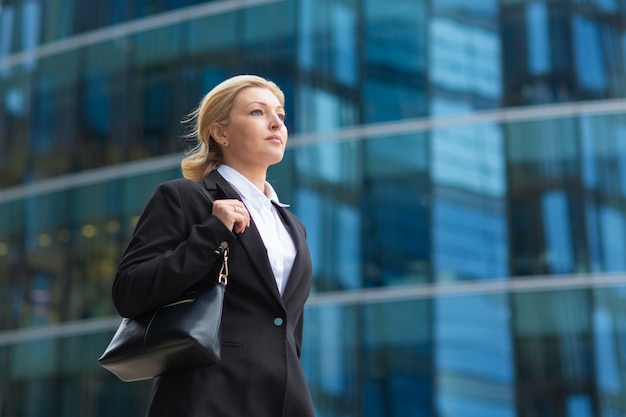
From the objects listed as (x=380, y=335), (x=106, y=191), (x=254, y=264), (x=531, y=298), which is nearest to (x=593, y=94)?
(x=531, y=298)

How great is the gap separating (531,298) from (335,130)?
3.42 meters

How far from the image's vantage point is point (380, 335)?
14547mm

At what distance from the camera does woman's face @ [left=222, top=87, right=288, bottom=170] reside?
11.6ft

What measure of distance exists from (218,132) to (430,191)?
441 inches

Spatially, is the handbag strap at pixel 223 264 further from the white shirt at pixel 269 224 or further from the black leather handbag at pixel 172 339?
the white shirt at pixel 269 224

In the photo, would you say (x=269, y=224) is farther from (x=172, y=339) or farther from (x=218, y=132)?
(x=172, y=339)

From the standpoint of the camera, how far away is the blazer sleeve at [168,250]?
3139 millimetres

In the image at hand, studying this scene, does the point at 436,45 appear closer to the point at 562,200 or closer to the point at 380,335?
the point at 562,200

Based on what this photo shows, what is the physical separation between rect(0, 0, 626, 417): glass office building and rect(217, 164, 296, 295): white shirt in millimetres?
10629

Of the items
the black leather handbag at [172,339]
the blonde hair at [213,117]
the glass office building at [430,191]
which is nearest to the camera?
the black leather handbag at [172,339]

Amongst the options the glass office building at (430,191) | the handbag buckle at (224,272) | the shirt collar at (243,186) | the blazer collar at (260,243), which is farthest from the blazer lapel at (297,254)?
the glass office building at (430,191)

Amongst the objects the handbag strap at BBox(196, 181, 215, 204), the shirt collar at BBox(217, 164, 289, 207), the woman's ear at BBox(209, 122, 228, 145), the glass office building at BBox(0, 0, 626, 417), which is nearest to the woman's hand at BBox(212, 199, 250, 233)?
the handbag strap at BBox(196, 181, 215, 204)

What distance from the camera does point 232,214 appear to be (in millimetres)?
3256

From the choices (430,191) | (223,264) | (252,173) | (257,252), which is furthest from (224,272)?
(430,191)
